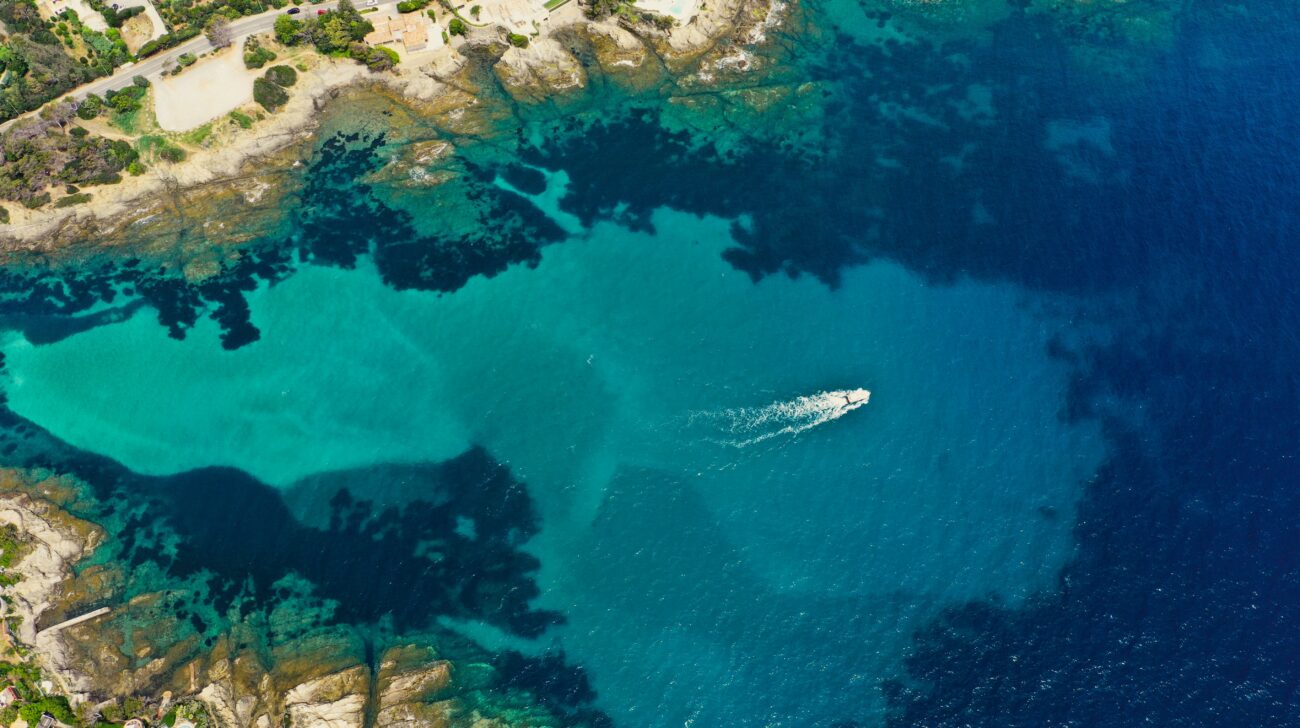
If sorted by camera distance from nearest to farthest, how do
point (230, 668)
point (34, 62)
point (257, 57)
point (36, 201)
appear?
point (230, 668)
point (36, 201)
point (34, 62)
point (257, 57)

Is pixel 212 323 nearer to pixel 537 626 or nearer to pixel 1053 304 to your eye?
pixel 537 626

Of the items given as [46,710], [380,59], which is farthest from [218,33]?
[46,710]

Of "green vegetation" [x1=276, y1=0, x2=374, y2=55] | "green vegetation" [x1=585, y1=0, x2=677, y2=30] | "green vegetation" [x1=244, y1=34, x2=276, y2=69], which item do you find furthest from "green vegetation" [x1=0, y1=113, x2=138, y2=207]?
"green vegetation" [x1=585, y1=0, x2=677, y2=30]

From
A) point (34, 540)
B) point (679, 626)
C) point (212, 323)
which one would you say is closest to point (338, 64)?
point (212, 323)

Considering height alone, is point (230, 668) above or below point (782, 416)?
below

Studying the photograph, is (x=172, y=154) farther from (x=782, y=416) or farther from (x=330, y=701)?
(x=782, y=416)

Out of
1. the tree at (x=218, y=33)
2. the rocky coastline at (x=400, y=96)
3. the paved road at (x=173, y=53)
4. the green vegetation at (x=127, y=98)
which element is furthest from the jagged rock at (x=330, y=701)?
the tree at (x=218, y=33)
